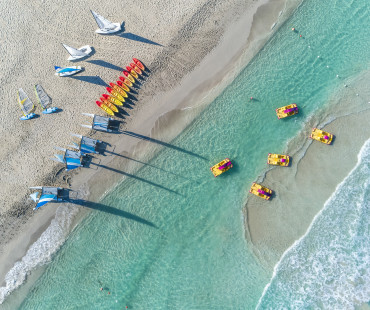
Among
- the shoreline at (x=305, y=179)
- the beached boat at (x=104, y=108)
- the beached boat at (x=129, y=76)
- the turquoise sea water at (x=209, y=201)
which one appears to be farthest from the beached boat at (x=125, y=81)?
the shoreline at (x=305, y=179)

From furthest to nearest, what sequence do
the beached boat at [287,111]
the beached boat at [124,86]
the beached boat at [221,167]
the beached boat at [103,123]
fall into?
the beached boat at [124,86] < the beached boat at [103,123] < the beached boat at [287,111] < the beached boat at [221,167]

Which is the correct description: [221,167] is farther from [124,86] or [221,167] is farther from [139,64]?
[139,64]

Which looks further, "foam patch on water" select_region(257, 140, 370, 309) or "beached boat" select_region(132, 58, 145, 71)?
"beached boat" select_region(132, 58, 145, 71)

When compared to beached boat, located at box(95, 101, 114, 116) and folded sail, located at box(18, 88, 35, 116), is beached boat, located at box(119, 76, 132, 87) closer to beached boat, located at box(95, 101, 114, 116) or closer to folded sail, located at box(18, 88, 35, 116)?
beached boat, located at box(95, 101, 114, 116)

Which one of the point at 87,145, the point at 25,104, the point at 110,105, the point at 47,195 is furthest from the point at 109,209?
the point at 25,104

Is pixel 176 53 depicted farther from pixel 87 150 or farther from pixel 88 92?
pixel 87 150

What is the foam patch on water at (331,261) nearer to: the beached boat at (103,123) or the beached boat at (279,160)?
the beached boat at (279,160)

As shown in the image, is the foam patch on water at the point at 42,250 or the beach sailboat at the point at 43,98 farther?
the beach sailboat at the point at 43,98

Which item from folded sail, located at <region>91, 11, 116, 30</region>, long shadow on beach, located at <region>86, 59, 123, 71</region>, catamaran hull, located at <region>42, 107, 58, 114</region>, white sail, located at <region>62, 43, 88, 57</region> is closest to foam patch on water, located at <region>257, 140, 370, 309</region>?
long shadow on beach, located at <region>86, 59, 123, 71</region>
